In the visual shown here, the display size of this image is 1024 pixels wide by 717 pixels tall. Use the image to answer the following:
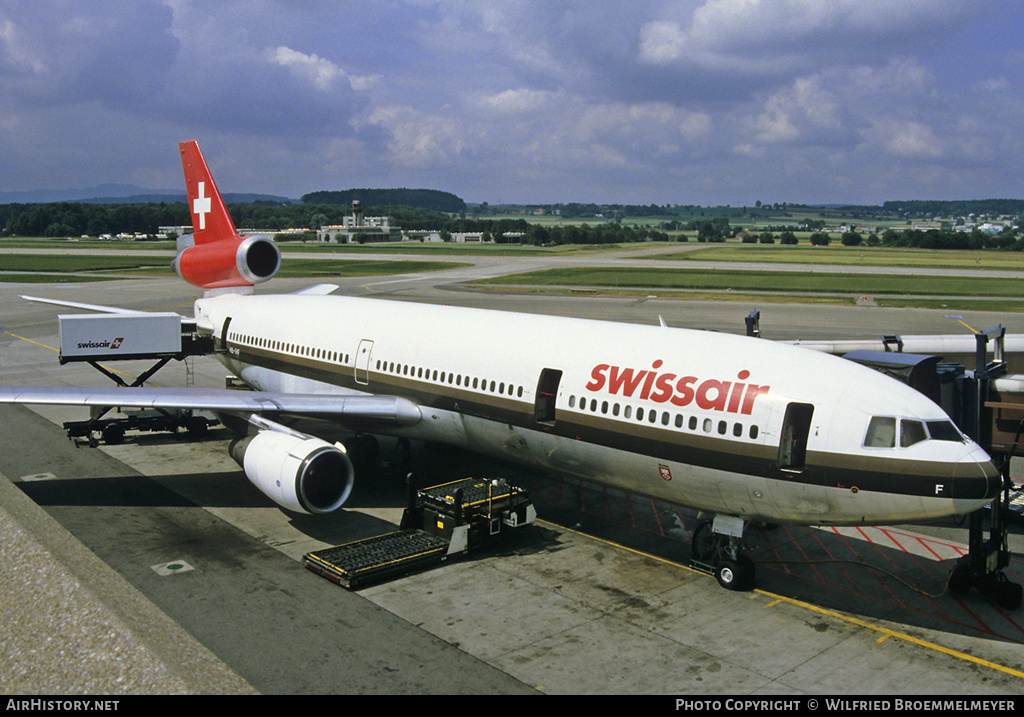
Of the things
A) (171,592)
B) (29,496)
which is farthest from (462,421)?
(29,496)

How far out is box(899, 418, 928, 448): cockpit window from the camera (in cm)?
1377

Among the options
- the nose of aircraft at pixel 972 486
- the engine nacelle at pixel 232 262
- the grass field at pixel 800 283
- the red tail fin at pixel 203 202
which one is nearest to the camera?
the nose of aircraft at pixel 972 486

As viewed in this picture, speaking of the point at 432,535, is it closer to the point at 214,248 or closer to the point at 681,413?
the point at 681,413

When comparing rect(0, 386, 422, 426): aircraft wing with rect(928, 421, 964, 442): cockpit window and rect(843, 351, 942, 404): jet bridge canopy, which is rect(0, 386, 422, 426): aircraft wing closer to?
rect(843, 351, 942, 404): jet bridge canopy

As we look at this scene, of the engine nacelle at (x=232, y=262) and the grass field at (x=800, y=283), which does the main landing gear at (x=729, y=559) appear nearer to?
the engine nacelle at (x=232, y=262)

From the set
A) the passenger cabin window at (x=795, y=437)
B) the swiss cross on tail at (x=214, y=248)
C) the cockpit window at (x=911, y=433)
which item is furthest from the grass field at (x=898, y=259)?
the passenger cabin window at (x=795, y=437)

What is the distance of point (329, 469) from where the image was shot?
18094 mm

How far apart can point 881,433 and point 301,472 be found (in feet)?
37.9

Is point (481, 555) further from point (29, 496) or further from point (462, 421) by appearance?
point (29, 496)

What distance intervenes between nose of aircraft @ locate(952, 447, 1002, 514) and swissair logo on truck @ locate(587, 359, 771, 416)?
3390mm

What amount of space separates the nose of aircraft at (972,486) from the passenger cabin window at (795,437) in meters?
2.39

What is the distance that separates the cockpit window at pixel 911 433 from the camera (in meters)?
13.8

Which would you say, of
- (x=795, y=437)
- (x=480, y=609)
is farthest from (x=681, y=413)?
(x=480, y=609)
